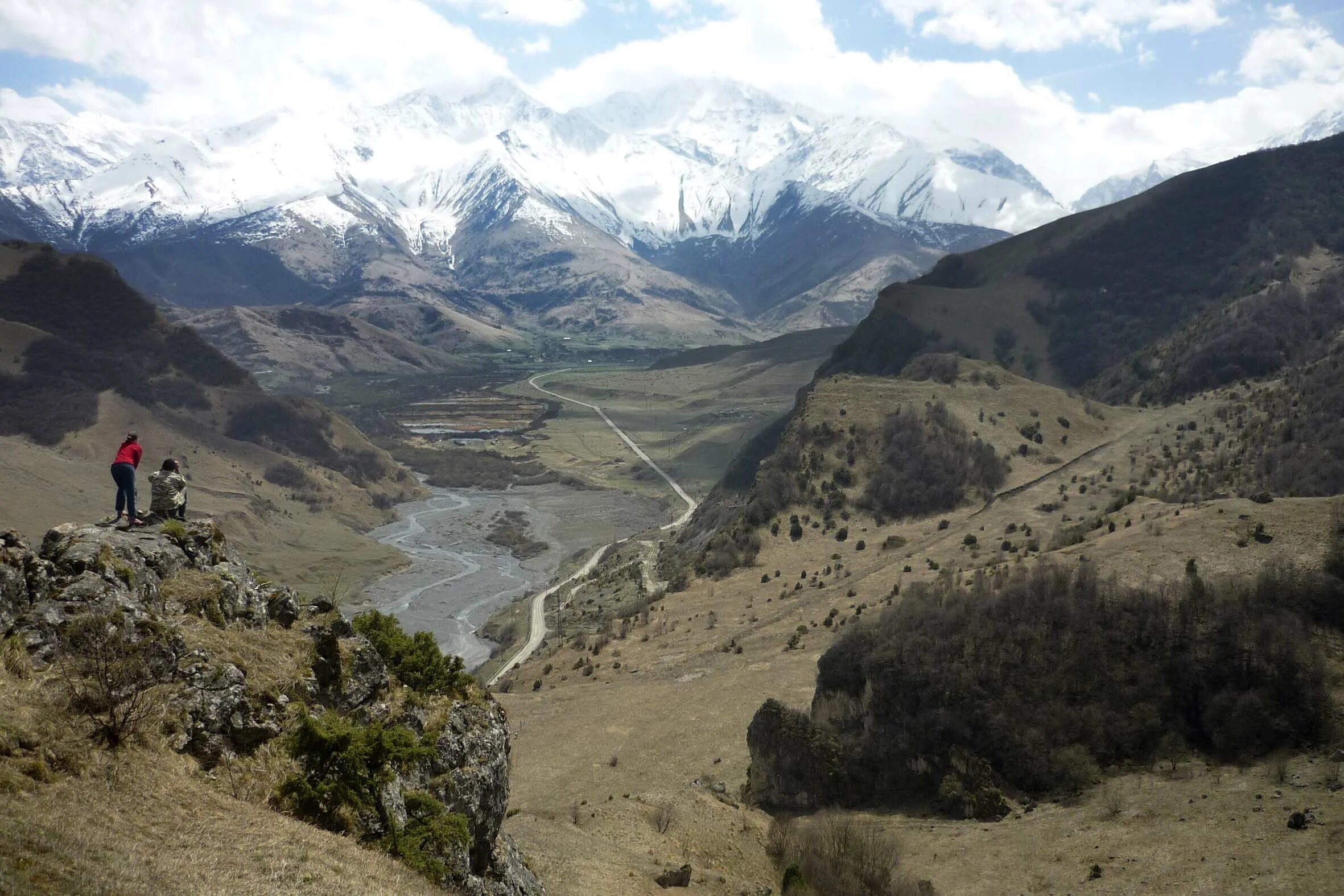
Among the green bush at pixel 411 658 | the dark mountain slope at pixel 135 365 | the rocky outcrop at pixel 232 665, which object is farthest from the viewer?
the dark mountain slope at pixel 135 365

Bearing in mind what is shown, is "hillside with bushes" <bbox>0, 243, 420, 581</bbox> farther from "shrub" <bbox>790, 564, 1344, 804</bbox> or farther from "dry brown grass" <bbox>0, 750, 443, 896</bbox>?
"dry brown grass" <bbox>0, 750, 443, 896</bbox>

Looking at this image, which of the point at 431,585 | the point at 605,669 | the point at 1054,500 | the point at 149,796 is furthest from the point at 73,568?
A: the point at 431,585

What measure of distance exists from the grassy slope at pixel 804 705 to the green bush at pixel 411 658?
6580mm

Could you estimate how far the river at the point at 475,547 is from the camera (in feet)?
316

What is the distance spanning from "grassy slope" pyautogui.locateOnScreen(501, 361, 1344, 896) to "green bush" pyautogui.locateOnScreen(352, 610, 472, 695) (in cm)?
658

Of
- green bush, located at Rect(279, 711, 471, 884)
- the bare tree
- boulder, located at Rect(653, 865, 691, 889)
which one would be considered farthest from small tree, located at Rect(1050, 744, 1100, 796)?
green bush, located at Rect(279, 711, 471, 884)

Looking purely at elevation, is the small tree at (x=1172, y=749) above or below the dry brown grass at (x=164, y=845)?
below

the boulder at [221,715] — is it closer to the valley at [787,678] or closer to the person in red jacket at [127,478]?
the valley at [787,678]

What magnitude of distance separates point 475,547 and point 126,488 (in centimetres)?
11330

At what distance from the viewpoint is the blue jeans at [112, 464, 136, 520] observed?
19.3 meters

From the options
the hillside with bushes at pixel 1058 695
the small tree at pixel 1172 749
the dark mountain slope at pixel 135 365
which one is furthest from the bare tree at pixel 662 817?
the dark mountain slope at pixel 135 365

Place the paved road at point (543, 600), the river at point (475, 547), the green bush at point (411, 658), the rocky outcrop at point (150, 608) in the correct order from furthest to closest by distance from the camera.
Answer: the river at point (475, 547) < the paved road at point (543, 600) < the green bush at point (411, 658) < the rocky outcrop at point (150, 608)

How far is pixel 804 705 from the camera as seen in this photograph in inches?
1655

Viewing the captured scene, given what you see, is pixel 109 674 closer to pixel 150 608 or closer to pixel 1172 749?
pixel 150 608
